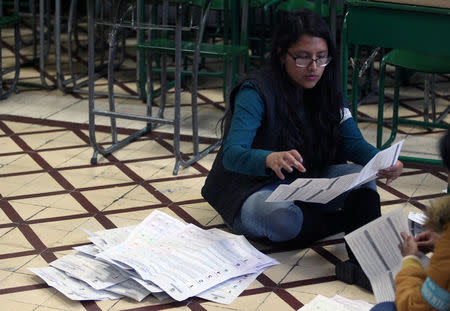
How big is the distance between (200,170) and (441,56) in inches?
48.0

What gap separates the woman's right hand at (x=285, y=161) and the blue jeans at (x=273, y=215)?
1.04 ft

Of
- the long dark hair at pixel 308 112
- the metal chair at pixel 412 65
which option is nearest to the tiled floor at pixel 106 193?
the metal chair at pixel 412 65

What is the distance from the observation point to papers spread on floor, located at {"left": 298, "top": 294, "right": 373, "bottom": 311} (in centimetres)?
265

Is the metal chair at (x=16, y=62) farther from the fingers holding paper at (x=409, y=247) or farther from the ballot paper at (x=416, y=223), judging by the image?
the fingers holding paper at (x=409, y=247)

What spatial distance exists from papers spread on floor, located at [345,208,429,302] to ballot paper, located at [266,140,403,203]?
0.28m

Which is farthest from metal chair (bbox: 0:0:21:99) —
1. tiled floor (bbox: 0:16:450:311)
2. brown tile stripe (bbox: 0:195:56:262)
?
brown tile stripe (bbox: 0:195:56:262)

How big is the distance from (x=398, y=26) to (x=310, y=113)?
2.30 ft

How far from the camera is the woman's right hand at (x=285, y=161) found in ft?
8.47

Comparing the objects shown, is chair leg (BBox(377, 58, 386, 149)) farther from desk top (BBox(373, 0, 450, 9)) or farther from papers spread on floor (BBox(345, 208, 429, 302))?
papers spread on floor (BBox(345, 208, 429, 302))

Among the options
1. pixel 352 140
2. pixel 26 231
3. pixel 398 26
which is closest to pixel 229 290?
pixel 352 140

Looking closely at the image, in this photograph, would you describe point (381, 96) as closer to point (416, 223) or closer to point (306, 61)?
point (416, 223)

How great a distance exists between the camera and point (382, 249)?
238 centimetres

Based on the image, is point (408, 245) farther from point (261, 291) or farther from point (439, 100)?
point (439, 100)

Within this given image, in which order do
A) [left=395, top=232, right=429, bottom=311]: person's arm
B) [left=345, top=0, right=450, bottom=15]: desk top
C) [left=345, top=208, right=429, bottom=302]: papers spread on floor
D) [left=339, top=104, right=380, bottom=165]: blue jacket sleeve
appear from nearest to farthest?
[left=395, top=232, right=429, bottom=311]: person's arm → [left=345, top=208, right=429, bottom=302]: papers spread on floor → [left=339, top=104, right=380, bottom=165]: blue jacket sleeve → [left=345, top=0, right=450, bottom=15]: desk top
